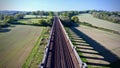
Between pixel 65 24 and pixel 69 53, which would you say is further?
pixel 65 24

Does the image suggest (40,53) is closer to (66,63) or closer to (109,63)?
(66,63)

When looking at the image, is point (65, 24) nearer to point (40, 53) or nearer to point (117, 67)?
point (40, 53)

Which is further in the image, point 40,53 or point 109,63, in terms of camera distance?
point 40,53

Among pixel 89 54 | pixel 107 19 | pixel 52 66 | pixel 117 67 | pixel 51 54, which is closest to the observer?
pixel 52 66

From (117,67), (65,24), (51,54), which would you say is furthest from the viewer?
(65,24)

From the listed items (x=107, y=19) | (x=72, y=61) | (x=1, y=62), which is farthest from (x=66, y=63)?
(x=107, y=19)

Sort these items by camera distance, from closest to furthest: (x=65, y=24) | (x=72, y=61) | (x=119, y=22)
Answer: (x=72, y=61), (x=65, y=24), (x=119, y=22)

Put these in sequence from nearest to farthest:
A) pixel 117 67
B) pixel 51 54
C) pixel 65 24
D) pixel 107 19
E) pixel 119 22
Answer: pixel 117 67 < pixel 51 54 < pixel 65 24 < pixel 119 22 < pixel 107 19

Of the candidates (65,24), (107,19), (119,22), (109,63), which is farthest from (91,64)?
(107,19)
